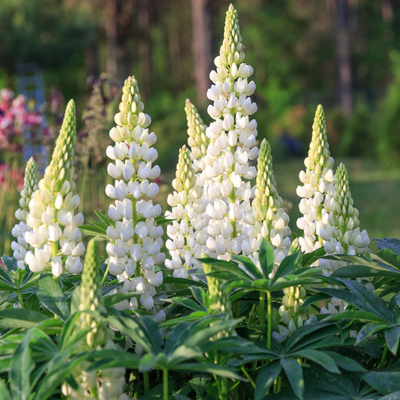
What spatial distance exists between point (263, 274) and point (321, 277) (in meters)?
0.13

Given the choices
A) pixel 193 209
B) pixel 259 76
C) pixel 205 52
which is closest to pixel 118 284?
pixel 193 209

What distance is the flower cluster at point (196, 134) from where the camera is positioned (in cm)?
147

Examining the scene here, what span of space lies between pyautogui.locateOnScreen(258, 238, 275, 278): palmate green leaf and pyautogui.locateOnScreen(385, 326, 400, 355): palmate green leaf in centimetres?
26

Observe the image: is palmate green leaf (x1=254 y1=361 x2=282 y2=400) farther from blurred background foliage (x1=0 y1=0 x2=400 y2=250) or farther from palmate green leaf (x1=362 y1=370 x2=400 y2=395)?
blurred background foliage (x1=0 y1=0 x2=400 y2=250)

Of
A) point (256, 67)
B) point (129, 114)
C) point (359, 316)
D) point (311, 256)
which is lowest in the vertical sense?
point (359, 316)

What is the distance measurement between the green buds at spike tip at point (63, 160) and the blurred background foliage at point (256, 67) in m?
1.93

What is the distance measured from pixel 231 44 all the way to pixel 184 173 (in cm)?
35

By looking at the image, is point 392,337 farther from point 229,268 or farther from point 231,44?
point 231,44

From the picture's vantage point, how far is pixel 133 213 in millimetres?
1222

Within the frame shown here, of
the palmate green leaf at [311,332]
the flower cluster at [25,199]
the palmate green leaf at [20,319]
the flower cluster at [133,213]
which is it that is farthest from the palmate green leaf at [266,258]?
the flower cluster at [25,199]

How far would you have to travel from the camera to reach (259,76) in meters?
27.3

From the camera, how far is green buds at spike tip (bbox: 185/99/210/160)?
Result: 4.83 feet

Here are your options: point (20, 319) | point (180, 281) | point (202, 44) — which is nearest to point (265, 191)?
point (180, 281)

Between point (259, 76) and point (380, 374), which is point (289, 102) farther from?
point (380, 374)
